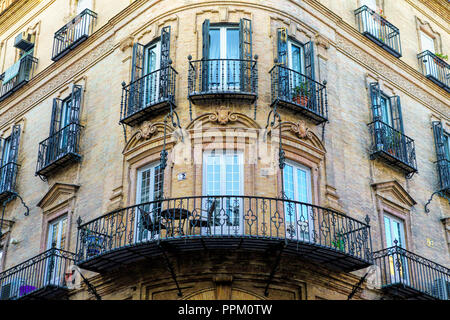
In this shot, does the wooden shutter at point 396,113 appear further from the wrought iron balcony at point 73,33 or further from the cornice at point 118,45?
the wrought iron balcony at point 73,33

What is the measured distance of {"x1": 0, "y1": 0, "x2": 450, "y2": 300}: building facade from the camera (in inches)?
687

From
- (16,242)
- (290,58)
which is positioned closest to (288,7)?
(290,58)

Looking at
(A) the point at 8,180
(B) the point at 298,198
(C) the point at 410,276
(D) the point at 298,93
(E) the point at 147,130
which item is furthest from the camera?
(A) the point at 8,180

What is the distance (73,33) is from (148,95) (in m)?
5.81

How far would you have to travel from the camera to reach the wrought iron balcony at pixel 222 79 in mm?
19062

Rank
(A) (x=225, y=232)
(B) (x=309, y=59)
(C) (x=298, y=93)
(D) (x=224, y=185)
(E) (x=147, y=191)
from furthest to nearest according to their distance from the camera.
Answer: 1. (B) (x=309, y=59)
2. (C) (x=298, y=93)
3. (E) (x=147, y=191)
4. (D) (x=224, y=185)
5. (A) (x=225, y=232)

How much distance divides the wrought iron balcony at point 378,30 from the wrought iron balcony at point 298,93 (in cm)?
412

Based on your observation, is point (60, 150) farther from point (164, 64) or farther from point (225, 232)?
point (225, 232)

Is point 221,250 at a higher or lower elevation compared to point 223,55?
lower

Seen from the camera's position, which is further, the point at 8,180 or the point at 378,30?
the point at 378,30

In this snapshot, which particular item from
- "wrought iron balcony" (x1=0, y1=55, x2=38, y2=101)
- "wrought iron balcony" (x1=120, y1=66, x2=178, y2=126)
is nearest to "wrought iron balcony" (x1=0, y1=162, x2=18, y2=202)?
"wrought iron balcony" (x1=0, y1=55, x2=38, y2=101)

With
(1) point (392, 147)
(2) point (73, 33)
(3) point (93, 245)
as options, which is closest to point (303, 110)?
(1) point (392, 147)

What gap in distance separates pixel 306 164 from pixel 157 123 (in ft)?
13.0

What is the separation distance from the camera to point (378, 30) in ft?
79.3
